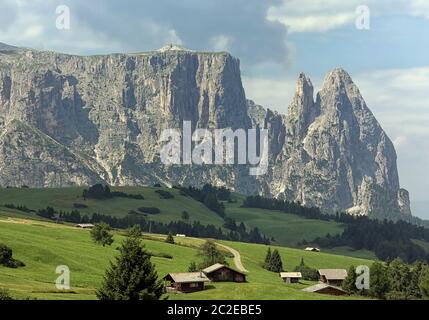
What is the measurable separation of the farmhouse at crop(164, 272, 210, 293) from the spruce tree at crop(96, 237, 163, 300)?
46.3 m

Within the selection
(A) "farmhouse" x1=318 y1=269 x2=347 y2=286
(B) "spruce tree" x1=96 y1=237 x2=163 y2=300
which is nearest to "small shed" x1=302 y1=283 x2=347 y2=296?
(A) "farmhouse" x1=318 y1=269 x2=347 y2=286

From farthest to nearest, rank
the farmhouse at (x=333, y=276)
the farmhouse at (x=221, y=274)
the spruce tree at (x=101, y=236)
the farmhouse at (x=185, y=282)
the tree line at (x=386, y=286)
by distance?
the spruce tree at (x=101, y=236), the farmhouse at (x=333, y=276), the farmhouse at (x=221, y=274), the tree line at (x=386, y=286), the farmhouse at (x=185, y=282)

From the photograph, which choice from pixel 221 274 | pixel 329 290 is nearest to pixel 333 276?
pixel 329 290

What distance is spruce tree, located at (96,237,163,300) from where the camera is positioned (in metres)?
66.3

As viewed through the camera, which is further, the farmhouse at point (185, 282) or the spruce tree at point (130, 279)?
the farmhouse at point (185, 282)

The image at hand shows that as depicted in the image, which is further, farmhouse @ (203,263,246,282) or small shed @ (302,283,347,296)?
farmhouse @ (203,263,246,282)

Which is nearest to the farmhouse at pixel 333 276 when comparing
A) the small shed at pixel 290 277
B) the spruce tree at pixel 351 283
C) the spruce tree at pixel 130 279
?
the small shed at pixel 290 277

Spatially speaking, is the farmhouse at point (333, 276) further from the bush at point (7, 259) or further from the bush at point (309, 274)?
the bush at point (7, 259)

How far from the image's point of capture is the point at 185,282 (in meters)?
115

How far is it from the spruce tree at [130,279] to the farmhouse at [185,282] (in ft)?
152

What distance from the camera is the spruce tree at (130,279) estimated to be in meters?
66.3

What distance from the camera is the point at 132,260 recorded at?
67.4 metres

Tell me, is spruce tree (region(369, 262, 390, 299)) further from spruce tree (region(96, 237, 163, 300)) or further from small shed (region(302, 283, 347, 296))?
spruce tree (region(96, 237, 163, 300))
